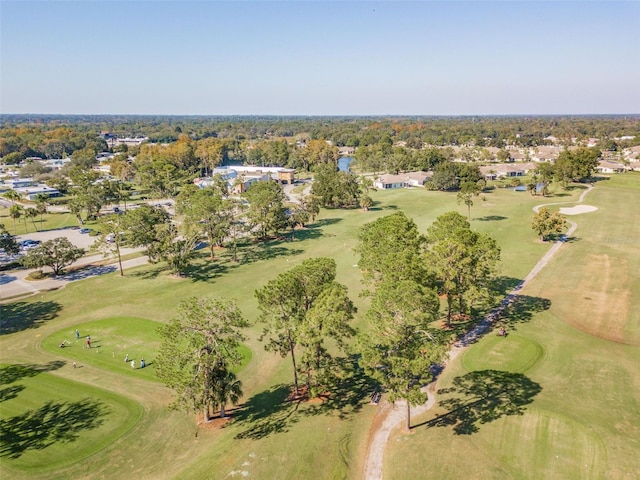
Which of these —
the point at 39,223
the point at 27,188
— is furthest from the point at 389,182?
the point at 27,188

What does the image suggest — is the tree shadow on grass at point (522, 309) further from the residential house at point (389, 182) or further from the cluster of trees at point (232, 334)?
the residential house at point (389, 182)

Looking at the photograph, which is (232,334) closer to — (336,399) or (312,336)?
(312,336)

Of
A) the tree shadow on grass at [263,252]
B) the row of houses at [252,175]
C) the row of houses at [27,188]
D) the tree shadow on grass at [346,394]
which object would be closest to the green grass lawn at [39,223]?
the row of houses at [27,188]

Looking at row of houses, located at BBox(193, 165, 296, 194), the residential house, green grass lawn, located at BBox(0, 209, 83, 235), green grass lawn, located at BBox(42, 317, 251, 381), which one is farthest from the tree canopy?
the residential house

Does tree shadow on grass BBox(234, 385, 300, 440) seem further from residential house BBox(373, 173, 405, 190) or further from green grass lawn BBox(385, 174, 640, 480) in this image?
residential house BBox(373, 173, 405, 190)

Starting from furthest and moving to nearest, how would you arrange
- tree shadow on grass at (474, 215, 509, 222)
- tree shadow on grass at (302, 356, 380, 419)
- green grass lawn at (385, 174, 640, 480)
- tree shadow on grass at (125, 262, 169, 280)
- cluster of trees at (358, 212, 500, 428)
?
tree shadow on grass at (474, 215, 509, 222) → tree shadow on grass at (125, 262, 169, 280) → tree shadow on grass at (302, 356, 380, 419) → cluster of trees at (358, 212, 500, 428) → green grass lawn at (385, 174, 640, 480)

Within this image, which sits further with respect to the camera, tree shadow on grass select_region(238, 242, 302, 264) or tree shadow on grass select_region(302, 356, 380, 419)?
tree shadow on grass select_region(238, 242, 302, 264)

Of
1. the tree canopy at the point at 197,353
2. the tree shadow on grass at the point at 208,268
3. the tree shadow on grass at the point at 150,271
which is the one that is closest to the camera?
the tree canopy at the point at 197,353

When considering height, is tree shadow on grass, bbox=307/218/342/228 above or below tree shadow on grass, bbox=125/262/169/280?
above
